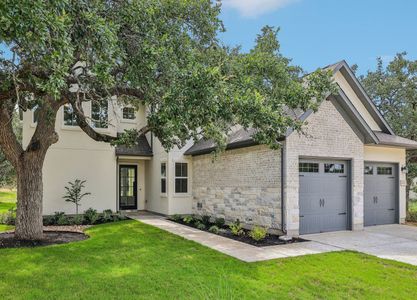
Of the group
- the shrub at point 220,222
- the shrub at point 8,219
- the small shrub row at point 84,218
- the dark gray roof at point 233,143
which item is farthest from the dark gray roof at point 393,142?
the shrub at point 8,219

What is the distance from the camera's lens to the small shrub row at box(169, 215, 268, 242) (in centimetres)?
1050

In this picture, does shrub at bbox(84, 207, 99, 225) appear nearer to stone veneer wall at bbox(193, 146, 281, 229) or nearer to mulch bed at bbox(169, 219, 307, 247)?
stone veneer wall at bbox(193, 146, 281, 229)

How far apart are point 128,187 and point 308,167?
10.8 meters

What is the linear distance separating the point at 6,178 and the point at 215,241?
82.8ft

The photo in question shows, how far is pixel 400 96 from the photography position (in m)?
18.0

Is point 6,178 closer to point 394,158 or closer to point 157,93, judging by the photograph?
point 157,93

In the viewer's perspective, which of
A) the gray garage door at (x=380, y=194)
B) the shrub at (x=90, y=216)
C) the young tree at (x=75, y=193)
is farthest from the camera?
the young tree at (x=75, y=193)

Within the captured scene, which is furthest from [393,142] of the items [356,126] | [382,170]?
[356,126]

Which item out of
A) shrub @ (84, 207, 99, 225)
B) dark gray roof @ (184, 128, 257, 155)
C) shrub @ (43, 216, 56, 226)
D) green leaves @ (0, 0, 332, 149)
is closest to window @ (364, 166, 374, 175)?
dark gray roof @ (184, 128, 257, 155)

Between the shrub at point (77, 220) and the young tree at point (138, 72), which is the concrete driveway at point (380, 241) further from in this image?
the shrub at point (77, 220)

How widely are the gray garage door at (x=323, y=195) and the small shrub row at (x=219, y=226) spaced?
1.67 metres

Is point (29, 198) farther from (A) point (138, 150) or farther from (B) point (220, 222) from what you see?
(A) point (138, 150)

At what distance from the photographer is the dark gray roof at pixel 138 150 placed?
56.4ft

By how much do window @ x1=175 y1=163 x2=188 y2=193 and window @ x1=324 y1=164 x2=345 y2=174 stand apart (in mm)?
7055
